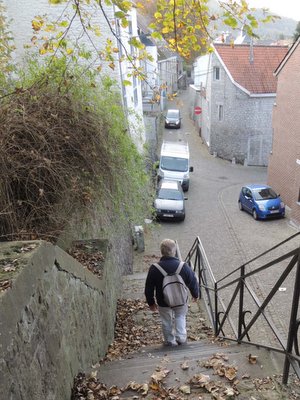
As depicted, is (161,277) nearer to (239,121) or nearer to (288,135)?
(288,135)

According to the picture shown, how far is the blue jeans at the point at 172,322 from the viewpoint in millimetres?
4957

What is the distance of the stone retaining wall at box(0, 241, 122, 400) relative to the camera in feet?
6.97

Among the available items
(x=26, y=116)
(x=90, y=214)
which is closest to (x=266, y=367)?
(x=90, y=214)

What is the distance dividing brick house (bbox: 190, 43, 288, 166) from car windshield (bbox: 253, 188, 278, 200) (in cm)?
904

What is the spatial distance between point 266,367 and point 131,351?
2205mm

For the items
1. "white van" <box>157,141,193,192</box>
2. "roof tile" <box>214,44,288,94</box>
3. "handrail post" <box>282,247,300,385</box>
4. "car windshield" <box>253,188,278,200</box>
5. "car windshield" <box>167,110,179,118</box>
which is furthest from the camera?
"car windshield" <box>167,110,179,118</box>

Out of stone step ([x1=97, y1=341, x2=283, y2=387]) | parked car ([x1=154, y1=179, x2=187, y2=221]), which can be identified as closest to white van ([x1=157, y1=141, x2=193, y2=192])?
parked car ([x1=154, y1=179, x2=187, y2=221])

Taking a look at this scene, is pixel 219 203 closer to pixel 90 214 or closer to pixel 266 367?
pixel 90 214

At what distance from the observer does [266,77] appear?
24.9 meters

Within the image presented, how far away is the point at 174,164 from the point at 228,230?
6351mm

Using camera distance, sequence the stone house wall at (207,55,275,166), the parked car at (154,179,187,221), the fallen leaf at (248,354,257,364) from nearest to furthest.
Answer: the fallen leaf at (248,354,257,364)
the parked car at (154,179,187,221)
the stone house wall at (207,55,275,166)

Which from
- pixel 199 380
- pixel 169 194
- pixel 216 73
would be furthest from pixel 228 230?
pixel 216 73

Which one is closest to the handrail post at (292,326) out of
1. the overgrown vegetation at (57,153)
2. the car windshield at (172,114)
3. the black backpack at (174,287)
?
the black backpack at (174,287)

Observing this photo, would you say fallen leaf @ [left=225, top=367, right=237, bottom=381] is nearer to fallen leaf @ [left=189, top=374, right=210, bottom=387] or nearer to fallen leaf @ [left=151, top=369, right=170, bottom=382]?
fallen leaf @ [left=189, top=374, right=210, bottom=387]
